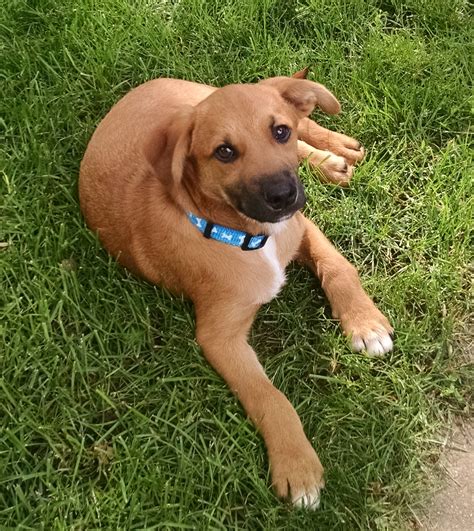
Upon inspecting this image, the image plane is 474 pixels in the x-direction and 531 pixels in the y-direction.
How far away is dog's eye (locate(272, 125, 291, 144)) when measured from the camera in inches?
124

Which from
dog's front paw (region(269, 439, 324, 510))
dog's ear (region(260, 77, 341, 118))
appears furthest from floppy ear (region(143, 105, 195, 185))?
dog's front paw (region(269, 439, 324, 510))

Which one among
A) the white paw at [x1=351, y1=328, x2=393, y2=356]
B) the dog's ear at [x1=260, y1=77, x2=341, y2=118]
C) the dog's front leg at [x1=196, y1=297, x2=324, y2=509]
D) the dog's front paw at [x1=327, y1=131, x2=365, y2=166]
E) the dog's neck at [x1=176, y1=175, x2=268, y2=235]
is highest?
the dog's ear at [x1=260, y1=77, x2=341, y2=118]

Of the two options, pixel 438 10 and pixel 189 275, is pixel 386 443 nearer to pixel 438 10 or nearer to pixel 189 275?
pixel 189 275

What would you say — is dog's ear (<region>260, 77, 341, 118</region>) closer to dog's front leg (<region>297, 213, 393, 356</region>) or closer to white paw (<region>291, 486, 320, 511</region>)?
dog's front leg (<region>297, 213, 393, 356</region>)

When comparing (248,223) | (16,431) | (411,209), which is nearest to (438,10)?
(411,209)

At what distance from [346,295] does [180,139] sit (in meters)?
1.26

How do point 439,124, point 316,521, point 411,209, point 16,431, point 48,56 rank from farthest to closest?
point 48,56 → point 439,124 → point 411,209 → point 16,431 → point 316,521

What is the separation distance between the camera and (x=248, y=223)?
335 cm

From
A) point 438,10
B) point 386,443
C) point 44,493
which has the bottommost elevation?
point 44,493

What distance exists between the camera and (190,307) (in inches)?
148

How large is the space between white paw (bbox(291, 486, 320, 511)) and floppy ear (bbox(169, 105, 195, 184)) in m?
1.54

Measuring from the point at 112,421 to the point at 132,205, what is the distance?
43.7 inches

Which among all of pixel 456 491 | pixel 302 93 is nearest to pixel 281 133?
pixel 302 93

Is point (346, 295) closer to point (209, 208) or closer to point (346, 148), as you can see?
point (209, 208)
